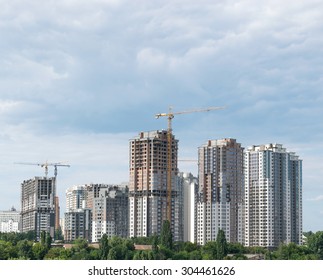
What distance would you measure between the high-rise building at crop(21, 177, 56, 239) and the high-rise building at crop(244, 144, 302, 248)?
14.9m

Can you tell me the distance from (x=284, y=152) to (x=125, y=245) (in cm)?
936

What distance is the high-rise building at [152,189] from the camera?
28453 millimetres

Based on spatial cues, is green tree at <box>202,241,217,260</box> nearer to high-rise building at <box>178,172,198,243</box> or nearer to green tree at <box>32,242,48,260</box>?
high-rise building at <box>178,172,198,243</box>

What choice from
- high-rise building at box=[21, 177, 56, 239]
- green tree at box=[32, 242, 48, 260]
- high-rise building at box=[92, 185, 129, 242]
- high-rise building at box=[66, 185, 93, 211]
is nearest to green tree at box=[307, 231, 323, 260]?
high-rise building at box=[92, 185, 129, 242]

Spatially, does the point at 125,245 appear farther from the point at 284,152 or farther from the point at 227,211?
the point at 284,152

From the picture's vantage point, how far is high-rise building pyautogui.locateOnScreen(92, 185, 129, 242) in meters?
32.0

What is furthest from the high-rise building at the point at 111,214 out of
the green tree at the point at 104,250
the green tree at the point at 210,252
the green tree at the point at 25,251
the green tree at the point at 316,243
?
the green tree at the point at 104,250

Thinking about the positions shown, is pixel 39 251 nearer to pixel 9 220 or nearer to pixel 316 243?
pixel 316 243

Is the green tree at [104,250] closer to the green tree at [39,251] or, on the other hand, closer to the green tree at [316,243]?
the green tree at [39,251]

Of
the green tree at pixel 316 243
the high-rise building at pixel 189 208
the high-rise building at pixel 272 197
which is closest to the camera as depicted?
the green tree at pixel 316 243

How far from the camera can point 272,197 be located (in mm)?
28562

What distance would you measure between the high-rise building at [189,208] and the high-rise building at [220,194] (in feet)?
1.39

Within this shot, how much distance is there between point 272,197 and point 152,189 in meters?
4.98

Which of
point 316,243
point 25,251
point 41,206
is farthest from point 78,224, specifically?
point 316,243
